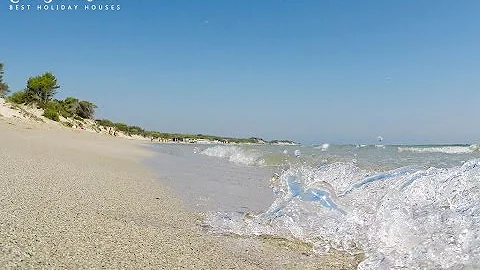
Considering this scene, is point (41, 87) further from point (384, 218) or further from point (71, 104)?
point (384, 218)

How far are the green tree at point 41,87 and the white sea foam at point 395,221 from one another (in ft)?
128

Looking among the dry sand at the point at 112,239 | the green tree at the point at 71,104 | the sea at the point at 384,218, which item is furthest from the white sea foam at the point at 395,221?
the green tree at the point at 71,104

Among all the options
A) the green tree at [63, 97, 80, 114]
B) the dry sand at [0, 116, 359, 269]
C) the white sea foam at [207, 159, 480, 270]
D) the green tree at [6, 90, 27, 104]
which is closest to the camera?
the dry sand at [0, 116, 359, 269]

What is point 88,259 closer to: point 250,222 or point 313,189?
point 250,222

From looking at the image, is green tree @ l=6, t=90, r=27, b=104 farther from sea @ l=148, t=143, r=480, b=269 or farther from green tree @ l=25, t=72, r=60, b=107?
sea @ l=148, t=143, r=480, b=269

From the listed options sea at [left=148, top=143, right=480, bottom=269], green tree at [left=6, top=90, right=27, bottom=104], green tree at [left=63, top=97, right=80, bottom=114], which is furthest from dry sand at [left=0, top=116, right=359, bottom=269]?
green tree at [left=63, top=97, right=80, bottom=114]

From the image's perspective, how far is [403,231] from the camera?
3172 millimetres

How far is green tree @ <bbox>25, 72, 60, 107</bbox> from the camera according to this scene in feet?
128

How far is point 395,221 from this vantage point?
132 inches

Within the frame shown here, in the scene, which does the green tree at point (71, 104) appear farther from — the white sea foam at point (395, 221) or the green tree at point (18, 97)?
the white sea foam at point (395, 221)

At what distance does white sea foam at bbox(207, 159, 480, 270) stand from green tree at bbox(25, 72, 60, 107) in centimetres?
3898

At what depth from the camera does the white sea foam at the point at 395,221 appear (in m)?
2.69

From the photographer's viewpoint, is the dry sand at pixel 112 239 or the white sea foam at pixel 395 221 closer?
the dry sand at pixel 112 239

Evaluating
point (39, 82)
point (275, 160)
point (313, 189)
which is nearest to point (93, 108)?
point (39, 82)
